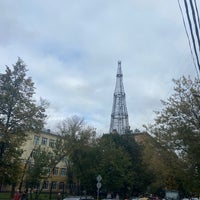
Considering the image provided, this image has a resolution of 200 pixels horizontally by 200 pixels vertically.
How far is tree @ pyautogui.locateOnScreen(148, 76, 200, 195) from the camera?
25.3m

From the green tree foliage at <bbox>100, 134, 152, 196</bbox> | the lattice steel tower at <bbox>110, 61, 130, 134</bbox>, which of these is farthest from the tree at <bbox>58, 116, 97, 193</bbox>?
the lattice steel tower at <bbox>110, 61, 130, 134</bbox>

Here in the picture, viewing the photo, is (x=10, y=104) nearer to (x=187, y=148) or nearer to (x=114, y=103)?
(x=187, y=148)

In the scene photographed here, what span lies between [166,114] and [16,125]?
40.3 ft

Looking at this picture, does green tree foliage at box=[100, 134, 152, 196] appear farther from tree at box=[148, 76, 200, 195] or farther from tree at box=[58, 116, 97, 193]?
tree at box=[148, 76, 200, 195]

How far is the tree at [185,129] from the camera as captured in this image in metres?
25.3

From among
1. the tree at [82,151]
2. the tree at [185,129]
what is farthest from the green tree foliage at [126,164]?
the tree at [185,129]

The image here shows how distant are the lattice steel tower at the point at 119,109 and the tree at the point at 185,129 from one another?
43116mm

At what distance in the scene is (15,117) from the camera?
27.7 meters

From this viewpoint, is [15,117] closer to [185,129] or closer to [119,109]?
[185,129]

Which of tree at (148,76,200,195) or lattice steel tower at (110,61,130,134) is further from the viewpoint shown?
lattice steel tower at (110,61,130,134)

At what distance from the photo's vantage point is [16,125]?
27.8 meters

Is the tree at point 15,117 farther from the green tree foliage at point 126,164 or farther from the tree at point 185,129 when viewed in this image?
the green tree foliage at point 126,164

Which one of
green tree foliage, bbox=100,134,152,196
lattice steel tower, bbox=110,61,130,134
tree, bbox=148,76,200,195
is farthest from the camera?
lattice steel tower, bbox=110,61,130,134

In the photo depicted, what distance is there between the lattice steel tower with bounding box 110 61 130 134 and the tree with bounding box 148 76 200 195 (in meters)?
43.1
